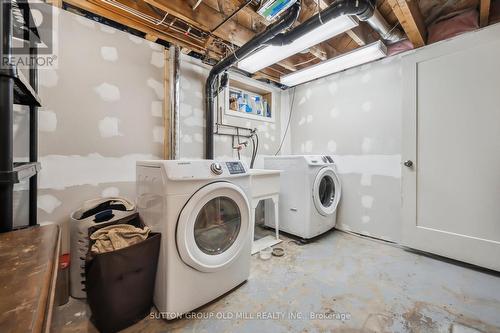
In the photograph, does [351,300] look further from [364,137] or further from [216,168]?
[364,137]

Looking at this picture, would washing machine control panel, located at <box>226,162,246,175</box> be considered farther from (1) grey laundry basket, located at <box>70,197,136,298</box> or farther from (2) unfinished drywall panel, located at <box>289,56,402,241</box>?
(2) unfinished drywall panel, located at <box>289,56,402,241</box>

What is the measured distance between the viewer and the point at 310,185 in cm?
237

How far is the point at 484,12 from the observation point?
176 centimetres

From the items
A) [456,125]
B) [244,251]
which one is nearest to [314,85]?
[456,125]

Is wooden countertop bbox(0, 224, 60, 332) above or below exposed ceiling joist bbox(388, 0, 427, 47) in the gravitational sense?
below

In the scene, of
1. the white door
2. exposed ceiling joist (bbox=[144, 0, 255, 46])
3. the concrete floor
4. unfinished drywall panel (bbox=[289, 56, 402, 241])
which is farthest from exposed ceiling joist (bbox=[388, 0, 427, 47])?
the concrete floor

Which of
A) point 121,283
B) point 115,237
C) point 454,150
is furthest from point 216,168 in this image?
point 454,150

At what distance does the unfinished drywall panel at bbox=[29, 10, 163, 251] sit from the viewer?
1633mm

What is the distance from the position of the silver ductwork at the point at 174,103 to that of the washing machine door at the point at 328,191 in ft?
5.32

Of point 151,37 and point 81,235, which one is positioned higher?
point 151,37

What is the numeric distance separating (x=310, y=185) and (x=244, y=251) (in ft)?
3.67

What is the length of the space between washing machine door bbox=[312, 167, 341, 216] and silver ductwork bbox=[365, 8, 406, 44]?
1465mm

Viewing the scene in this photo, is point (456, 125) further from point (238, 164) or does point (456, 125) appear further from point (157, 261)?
point (157, 261)

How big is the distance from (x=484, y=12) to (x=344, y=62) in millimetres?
1085
